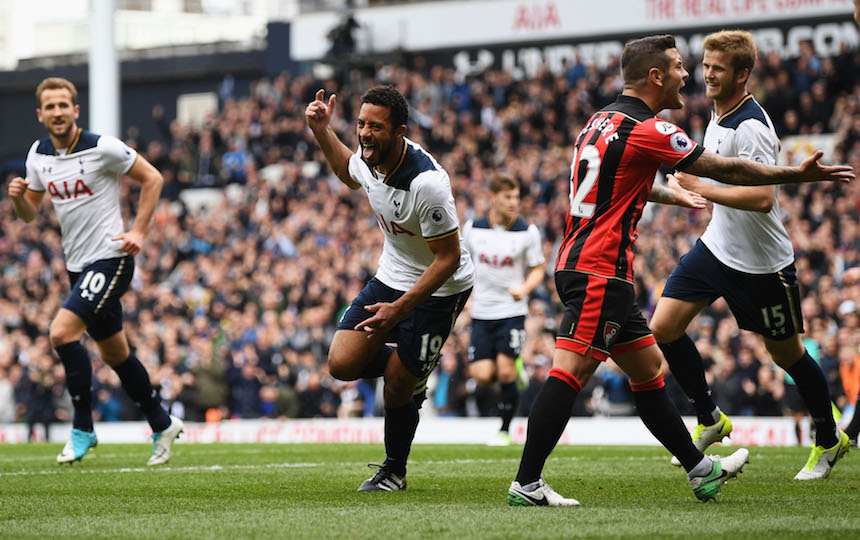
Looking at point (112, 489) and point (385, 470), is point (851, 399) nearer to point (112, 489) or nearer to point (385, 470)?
point (385, 470)

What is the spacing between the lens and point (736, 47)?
24.0 ft

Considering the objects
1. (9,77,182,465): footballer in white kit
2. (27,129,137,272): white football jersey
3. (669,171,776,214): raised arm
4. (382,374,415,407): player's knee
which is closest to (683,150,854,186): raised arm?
(669,171,776,214): raised arm

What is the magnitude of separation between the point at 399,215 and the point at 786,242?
2.47 m

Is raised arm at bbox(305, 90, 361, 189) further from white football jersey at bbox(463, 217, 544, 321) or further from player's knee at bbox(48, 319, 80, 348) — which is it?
white football jersey at bbox(463, 217, 544, 321)

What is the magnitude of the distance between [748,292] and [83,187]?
16.5 feet

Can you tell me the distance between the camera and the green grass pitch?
5219 millimetres

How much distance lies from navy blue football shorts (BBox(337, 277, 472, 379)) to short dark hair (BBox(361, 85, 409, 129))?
104 cm

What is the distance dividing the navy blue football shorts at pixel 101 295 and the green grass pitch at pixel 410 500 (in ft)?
3.49

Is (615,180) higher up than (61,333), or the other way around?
(615,180)

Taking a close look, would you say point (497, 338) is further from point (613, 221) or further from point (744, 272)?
point (613, 221)

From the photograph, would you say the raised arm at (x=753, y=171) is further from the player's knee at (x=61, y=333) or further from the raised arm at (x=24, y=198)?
the raised arm at (x=24, y=198)

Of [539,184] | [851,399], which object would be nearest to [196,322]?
[539,184]

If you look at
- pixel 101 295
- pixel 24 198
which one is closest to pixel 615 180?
pixel 101 295

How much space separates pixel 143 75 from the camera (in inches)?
1487
